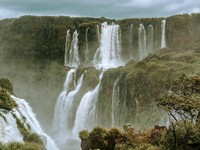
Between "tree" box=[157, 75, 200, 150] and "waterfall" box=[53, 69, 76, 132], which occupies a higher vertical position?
"waterfall" box=[53, 69, 76, 132]

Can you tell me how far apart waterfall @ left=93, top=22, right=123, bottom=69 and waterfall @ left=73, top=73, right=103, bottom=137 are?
16.4 metres

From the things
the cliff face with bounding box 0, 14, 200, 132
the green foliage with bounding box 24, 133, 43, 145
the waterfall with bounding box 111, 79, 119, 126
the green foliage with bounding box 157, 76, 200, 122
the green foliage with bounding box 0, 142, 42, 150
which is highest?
the cliff face with bounding box 0, 14, 200, 132

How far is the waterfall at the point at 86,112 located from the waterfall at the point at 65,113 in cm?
202

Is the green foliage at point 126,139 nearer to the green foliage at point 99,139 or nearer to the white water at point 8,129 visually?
the green foliage at point 99,139

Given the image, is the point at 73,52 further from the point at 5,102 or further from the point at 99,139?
the point at 5,102

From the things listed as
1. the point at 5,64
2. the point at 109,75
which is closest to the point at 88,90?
the point at 109,75

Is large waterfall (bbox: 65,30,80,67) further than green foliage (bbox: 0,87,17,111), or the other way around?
large waterfall (bbox: 65,30,80,67)

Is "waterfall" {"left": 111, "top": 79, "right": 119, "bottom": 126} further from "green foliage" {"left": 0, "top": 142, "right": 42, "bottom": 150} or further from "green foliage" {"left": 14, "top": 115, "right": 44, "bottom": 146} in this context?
"green foliage" {"left": 0, "top": 142, "right": 42, "bottom": 150}

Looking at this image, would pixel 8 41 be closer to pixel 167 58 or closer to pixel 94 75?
pixel 94 75

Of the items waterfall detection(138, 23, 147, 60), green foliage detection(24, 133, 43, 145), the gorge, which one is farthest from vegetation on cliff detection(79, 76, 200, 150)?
waterfall detection(138, 23, 147, 60)

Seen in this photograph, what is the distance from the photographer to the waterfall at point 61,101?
175 feet

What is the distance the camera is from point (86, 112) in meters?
48.2

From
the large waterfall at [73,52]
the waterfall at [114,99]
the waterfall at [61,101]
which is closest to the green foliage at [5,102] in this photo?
the waterfall at [114,99]

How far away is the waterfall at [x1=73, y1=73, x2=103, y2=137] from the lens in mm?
47000
